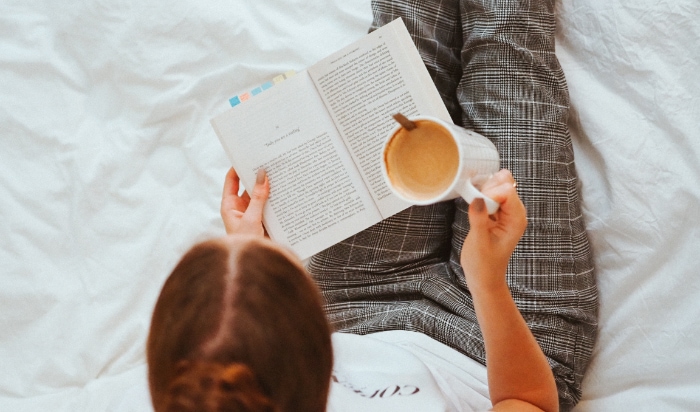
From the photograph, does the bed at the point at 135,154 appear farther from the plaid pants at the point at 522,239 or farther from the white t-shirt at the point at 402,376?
the white t-shirt at the point at 402,376

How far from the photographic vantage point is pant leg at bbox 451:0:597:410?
0.78 meters

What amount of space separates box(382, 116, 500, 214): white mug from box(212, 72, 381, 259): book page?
0.23 m

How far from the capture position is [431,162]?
0.54m

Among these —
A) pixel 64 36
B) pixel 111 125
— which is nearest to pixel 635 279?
pixel 111 125

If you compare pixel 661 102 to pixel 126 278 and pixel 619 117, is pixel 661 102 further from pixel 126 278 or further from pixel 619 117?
pixel 126 278

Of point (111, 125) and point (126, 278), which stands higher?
point (111, 125)

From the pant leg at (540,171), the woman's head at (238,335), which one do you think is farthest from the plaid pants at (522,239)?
the woman's head at (238,335)

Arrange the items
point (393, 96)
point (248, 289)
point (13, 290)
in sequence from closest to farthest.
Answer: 1. point (248, 289)
2. point (393, 96)
3. point (13, 290)

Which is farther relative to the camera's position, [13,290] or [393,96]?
[13,290]

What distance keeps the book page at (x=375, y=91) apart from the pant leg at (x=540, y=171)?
11 centimetres

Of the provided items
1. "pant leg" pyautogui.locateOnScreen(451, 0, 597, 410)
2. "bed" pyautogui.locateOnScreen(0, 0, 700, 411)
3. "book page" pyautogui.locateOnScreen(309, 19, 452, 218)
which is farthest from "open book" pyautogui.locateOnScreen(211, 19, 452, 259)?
"bed" pyautogui.locateOnScreen(0, 0, 700, 411)

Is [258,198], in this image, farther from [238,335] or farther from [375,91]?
[238,335]

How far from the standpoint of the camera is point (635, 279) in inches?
30.7

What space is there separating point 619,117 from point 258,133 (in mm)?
465
